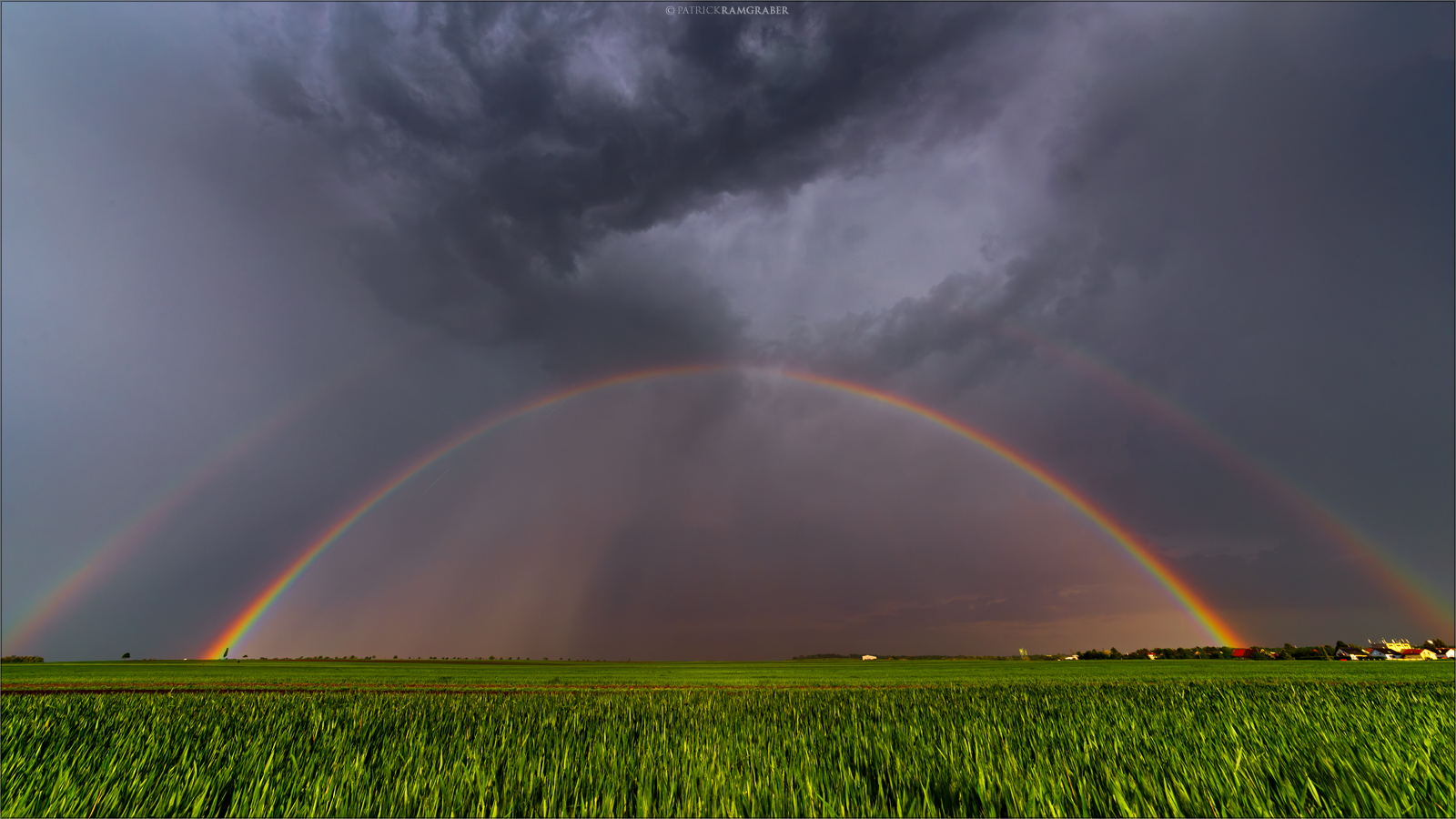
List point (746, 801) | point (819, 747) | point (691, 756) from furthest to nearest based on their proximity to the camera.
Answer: point (819, 747) < point (691, 756) < point (746, 801)

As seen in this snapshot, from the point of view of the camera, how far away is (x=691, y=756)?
7.01m

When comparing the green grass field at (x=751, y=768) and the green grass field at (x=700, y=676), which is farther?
the green grass field at (x=700, y=676)

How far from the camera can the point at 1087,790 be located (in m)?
5.83

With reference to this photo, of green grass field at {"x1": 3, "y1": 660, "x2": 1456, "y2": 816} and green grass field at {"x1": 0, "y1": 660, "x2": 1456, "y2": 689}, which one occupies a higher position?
green grass field at {"x1": 3, "y1": 660, "x2": 1456, "y2": 816}

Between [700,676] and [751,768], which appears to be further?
[700,676]

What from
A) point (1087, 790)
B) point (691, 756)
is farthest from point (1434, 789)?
point (691, 756)

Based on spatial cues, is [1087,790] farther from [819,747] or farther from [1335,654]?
[1335,654]

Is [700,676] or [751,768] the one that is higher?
[751,768]

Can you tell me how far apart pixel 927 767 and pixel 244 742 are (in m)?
9.86

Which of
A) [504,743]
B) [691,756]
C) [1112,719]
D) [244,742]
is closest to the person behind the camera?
[691,756]

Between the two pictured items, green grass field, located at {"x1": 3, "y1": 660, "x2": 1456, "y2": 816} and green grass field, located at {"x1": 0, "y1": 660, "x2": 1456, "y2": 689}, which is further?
green grass field, located at {"x1": 0, "y1": 660, "x2": 1456, "y2": 689}

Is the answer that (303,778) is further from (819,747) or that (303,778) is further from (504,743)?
(819,747)

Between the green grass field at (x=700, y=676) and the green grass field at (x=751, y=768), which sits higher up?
the green grass field at (x=751, y=768)

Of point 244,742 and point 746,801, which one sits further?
point 244,742
